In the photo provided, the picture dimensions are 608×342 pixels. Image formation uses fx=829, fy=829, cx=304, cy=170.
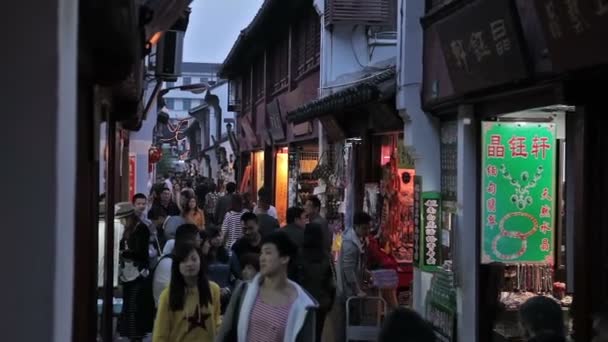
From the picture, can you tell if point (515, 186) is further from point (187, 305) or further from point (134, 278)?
point (187, 305)

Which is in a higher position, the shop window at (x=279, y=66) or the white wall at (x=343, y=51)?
the shop window at (x=279, y=66)

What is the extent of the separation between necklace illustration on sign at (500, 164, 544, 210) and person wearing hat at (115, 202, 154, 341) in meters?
4.31

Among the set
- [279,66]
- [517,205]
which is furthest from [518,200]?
A: [279,66]

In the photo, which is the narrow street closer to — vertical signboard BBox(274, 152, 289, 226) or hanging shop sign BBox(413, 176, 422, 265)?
hanging shop sign BBox(413, 176, 422, 265)

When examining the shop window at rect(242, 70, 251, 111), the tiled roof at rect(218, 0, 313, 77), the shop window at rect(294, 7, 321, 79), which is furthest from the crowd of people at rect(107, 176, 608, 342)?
the shop window at rect(242, 70, 251, 111)

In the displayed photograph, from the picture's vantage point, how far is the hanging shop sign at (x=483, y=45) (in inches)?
313

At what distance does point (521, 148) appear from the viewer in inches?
386

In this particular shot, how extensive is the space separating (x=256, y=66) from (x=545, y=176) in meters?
21.3

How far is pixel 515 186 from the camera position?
984 cm

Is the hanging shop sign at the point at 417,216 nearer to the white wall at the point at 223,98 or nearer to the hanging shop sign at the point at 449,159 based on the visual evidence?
the hanging shop sign at the point at 449,159

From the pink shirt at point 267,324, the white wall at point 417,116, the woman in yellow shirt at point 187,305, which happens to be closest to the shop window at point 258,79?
the white wall at point 417,116

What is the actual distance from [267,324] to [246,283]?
1.16ft

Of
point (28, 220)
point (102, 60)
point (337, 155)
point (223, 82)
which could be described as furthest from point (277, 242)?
point (223, 82)

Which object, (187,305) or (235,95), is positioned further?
(235,95)
